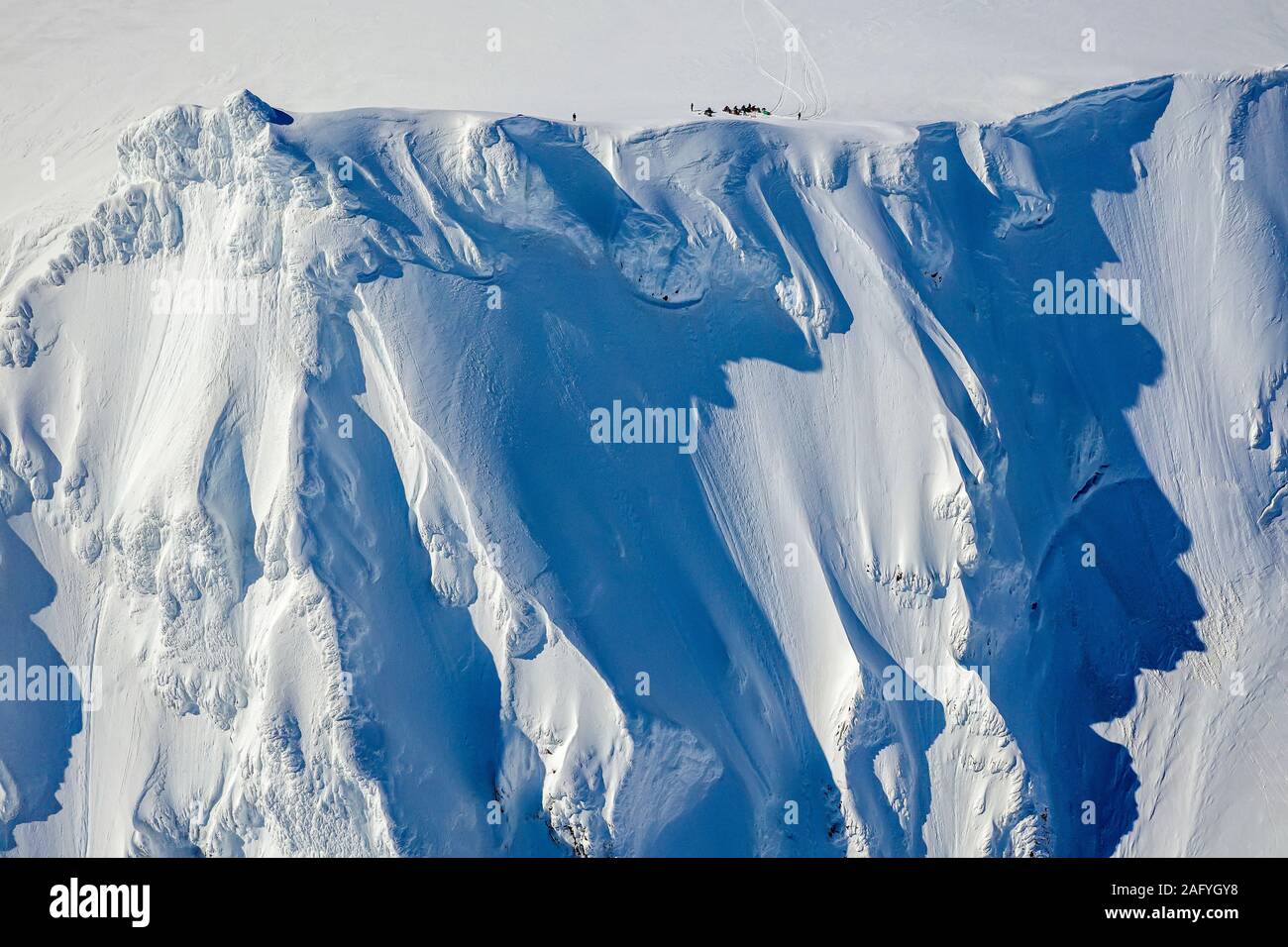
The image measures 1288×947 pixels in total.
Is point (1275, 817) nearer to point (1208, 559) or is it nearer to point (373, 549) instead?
point (1208, 559)

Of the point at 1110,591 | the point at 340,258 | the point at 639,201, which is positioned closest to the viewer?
the point at 340,258

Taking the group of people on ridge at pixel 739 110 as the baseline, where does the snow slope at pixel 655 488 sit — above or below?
below

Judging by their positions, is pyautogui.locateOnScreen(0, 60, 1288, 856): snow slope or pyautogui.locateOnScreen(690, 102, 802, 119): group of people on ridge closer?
pyautogui.locateOnScreen(0, 60, 1288, 856): snow slope

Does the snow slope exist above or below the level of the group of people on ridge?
below

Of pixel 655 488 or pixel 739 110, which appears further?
pixel 739 110

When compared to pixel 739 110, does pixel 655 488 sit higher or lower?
lower

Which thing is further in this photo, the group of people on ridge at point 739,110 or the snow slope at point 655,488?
the group of people on ridge at point 739,110
